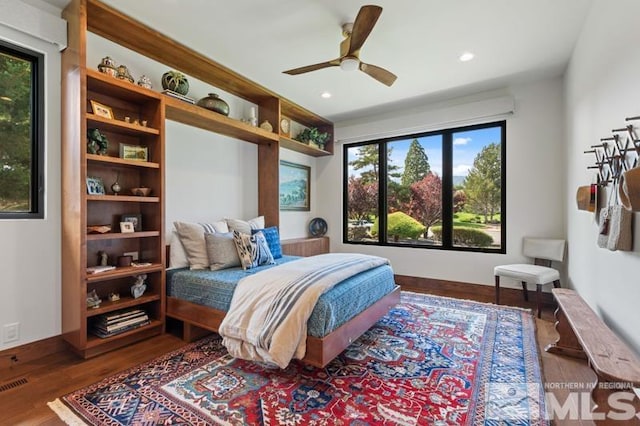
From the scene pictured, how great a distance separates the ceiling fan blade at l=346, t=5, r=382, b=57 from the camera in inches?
79.1

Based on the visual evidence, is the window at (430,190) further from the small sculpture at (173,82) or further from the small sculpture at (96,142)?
the small sculpture at (96,142)

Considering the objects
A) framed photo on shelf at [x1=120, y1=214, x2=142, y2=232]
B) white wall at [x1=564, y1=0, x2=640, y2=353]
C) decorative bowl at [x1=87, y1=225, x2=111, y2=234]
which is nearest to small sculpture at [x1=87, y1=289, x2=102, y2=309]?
decorative bowl at [x1=87, y1=225, x2=111, y2=234]

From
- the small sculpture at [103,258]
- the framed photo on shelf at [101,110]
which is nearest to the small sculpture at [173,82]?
the framed photo on shelf at [101,110]

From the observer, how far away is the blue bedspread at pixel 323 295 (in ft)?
6.51

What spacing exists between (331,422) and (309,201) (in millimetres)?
4065

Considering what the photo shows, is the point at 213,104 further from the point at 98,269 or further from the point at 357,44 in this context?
the point at 98,269

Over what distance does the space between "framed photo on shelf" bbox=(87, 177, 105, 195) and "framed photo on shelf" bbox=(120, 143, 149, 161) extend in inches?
11.6

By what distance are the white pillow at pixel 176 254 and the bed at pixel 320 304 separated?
9 centimetres

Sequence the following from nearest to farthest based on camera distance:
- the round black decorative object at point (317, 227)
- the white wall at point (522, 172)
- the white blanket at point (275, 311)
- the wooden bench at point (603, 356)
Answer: the wooden bench at point (603, 356) < the white blanket at point (275, 311) < the white wall at point (522, 172) < the round black decorative object at point (317, 227)

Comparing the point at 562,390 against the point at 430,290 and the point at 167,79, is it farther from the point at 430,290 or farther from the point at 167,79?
the point at 167,79

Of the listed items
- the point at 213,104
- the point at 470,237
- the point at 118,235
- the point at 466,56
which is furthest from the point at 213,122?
the point at 470,237

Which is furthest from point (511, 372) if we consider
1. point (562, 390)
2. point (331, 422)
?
point (331, 422)

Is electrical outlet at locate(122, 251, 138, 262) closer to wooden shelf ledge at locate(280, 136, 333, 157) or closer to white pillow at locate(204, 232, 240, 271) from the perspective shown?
white pillow at locate(204, 232, 240, 271)

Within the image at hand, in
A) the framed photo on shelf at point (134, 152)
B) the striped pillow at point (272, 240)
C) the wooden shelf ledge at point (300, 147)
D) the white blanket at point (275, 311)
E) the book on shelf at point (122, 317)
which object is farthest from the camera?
the wooden shelf ledge at point (300, 147)
